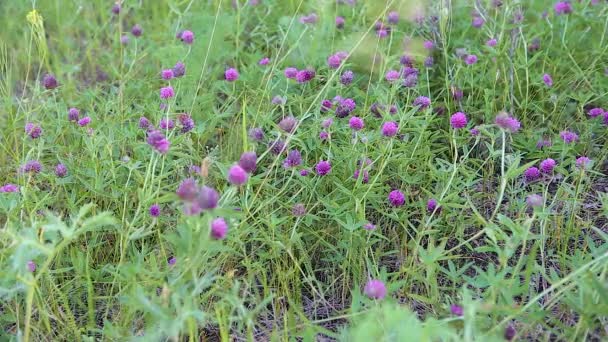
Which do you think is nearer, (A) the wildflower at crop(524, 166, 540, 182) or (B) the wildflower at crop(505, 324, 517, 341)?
(B) the wildflower at crop(505, 324, 517, 341)

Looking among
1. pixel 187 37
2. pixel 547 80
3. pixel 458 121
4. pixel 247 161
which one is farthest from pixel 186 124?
pixel 547 80

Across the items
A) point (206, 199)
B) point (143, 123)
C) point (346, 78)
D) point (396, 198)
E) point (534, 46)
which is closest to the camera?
point (206, 199)

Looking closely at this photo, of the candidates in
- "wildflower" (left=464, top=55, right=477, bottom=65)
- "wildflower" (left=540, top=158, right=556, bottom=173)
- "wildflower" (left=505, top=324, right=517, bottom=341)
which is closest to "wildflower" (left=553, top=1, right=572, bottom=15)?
"wildflower" (left=464, top=55, right=477, bottom=65)

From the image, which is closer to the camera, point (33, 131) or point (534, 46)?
point (33, 131)

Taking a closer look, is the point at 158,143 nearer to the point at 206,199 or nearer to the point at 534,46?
the point at 206,199

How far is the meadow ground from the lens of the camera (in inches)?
68.1

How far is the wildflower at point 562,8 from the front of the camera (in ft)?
10.1

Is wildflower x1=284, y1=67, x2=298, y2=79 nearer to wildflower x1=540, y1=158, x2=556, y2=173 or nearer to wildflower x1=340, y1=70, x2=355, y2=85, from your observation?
wildflower x1=340, y1=70, x2=355, y2=85

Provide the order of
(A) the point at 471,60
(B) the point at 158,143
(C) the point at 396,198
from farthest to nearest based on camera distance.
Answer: (A) the point at 471,60, (C) the point at 396,198, (B) the point at 158,143

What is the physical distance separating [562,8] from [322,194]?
1.58 m

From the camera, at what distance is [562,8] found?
3.12m

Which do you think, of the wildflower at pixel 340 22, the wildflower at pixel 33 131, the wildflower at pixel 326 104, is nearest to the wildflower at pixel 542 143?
the wildflower at pixel 326 104

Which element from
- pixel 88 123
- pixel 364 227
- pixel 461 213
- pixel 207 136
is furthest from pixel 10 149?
pixel 461 213

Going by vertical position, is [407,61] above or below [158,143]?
below
